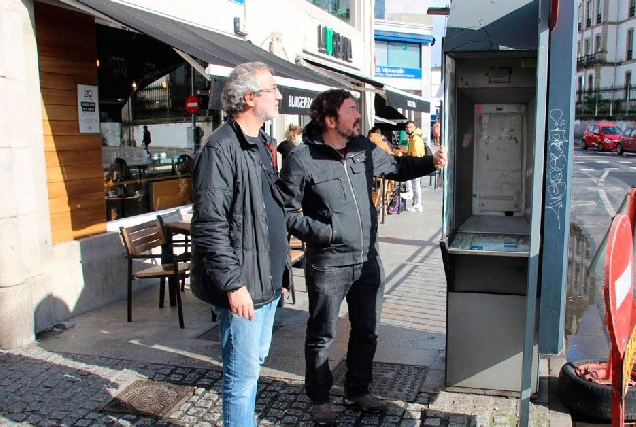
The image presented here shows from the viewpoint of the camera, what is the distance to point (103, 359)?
4582 mm

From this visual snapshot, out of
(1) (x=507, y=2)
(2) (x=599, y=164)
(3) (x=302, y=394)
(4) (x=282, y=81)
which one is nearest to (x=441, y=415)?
(3) (x=302, y=394)

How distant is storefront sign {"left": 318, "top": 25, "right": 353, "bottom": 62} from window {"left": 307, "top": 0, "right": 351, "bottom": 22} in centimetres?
49

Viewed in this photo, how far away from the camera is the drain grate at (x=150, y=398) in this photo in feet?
12.3

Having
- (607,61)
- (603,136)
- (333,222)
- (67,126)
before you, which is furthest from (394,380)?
(607,61)

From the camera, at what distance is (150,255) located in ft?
18.0

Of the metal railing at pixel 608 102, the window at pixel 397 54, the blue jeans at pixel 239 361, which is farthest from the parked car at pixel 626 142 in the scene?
the blue jeans at pixel 239 361

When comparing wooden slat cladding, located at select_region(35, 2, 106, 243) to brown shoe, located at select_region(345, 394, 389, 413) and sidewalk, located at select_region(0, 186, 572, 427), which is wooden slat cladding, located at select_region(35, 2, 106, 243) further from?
brown shoe, located at select_region(345, 394, 389, 413)

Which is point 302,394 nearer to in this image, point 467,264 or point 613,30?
point 467,264

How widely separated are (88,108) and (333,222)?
3605 mm

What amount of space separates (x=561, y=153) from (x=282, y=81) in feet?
11.5

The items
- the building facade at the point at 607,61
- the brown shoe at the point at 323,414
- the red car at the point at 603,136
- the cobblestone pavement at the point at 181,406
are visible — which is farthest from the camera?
the building facade at the point at 607,61

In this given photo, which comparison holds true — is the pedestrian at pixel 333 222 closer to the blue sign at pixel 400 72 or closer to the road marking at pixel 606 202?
the road marking at pixel 606 202

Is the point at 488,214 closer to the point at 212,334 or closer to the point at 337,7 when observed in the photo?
the point at 212,334

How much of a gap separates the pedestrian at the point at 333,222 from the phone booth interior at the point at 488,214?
1.52 ft
